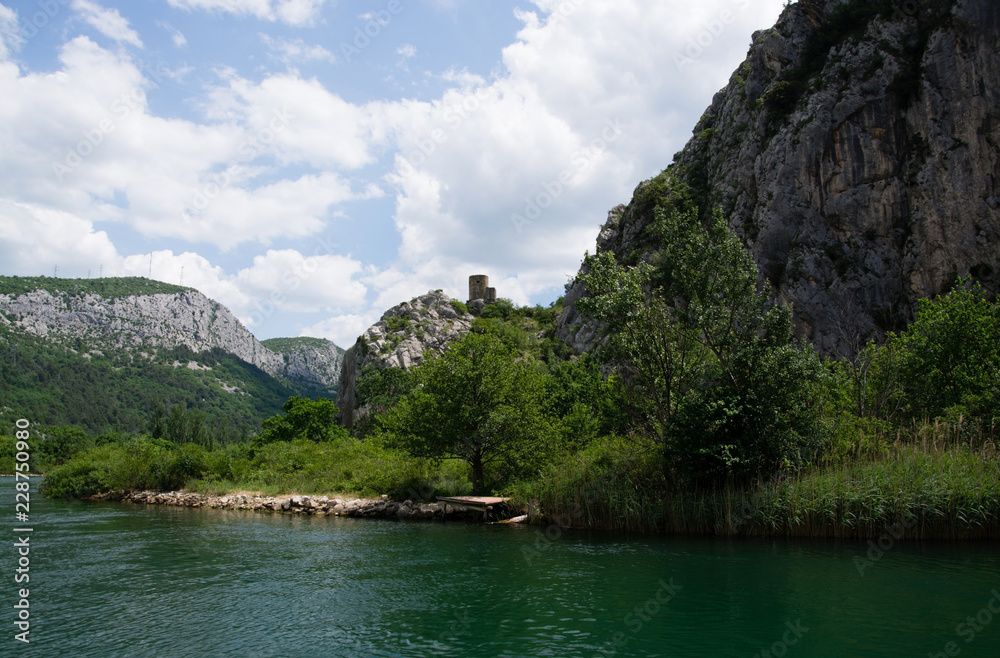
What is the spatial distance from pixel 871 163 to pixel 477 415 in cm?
3925

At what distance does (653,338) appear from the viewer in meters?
24.7

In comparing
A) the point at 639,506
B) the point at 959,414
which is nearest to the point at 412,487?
the point at 639,506

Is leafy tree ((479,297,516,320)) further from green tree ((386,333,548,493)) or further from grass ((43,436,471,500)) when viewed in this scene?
green tree ((386,333,548,493))

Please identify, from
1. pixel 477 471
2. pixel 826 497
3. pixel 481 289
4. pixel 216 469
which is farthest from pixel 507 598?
pixel 481 289

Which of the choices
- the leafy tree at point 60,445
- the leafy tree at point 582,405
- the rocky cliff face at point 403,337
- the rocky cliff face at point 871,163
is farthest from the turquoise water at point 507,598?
the rocky cliff face at point 403,337

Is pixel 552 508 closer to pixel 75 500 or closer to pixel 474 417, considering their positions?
pixel 474 417

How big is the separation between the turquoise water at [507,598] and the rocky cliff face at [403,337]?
68.6m

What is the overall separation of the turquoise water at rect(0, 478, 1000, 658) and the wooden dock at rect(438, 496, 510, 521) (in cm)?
581

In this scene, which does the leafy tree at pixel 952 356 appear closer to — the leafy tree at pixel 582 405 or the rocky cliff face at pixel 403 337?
the leafy tree at pixel 582 405

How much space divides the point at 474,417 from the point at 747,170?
4078 cm

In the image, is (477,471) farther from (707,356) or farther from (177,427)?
(177,427)

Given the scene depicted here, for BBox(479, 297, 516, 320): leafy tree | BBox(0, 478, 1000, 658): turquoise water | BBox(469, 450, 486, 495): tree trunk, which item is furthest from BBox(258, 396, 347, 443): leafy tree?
BBox(479, 297, 516, 320): leafy tree

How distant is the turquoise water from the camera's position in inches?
388

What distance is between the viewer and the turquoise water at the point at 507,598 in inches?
388
